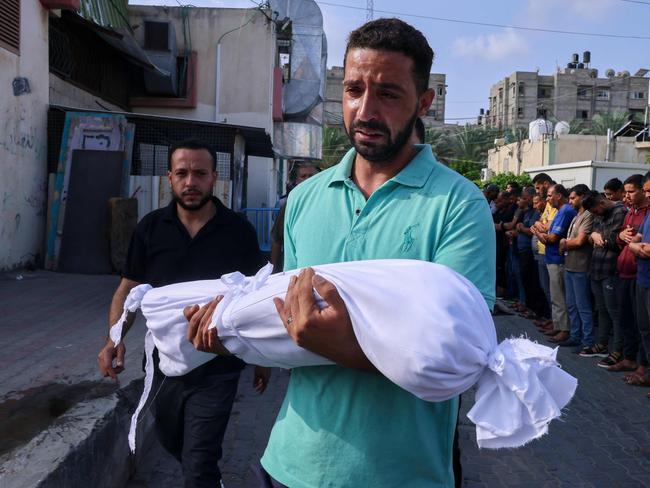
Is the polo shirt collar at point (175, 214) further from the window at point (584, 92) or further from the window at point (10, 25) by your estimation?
the window at point (584, 92)

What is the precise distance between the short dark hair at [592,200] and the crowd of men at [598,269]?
12mm

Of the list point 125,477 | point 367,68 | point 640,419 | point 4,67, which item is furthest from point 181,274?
point 4,67

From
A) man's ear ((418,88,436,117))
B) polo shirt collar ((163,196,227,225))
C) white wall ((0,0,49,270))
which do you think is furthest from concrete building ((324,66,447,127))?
man's ear ((418,88,436,117))

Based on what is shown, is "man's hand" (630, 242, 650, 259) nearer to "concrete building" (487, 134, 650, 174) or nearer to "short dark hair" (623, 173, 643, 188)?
"short dark hair" (623, 173, 643, 188)

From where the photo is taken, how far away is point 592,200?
7742mm

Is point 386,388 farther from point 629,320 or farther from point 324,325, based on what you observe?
point 629,320

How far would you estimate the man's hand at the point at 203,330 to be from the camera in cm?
188

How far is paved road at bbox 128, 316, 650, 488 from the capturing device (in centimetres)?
430

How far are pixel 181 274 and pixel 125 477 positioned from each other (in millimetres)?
1470

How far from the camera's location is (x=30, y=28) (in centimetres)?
1083

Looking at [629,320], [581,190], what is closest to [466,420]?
[629,320]

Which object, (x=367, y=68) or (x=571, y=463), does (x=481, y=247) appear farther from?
(x=571, y=463)

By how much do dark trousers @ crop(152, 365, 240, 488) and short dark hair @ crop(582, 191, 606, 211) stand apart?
5.67 meters

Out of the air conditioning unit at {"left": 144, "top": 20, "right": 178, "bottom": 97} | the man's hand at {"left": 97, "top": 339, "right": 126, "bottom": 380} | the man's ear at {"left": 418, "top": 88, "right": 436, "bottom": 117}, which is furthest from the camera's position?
the air conditioning unit at {"left": 144, "top": 20, "right": 178, "bottom": 97}
